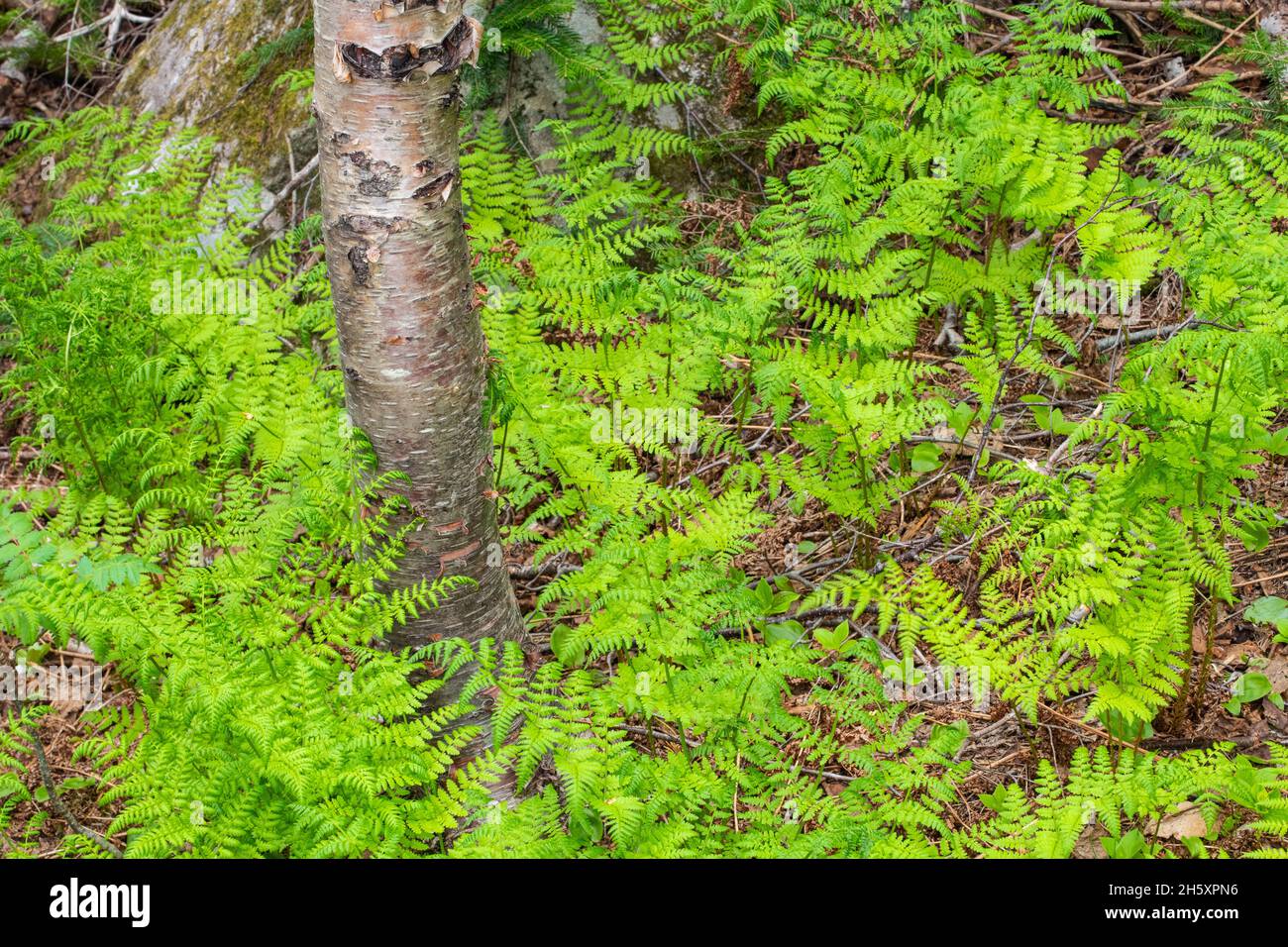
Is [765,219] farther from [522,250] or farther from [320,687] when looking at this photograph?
[320,687]

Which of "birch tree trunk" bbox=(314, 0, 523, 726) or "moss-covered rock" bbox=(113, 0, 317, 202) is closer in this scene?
"birch tree trunk" bbox=(314, 0, 523, 726)

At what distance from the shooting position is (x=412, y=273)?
9.83ft

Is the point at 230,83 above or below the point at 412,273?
above

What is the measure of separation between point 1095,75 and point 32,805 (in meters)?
5.94

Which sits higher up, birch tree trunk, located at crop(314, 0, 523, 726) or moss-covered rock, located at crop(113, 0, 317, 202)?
moss-covered rock, located at crop(113, 0, 317, 202)

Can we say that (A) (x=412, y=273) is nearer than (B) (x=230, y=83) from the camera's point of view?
Yes

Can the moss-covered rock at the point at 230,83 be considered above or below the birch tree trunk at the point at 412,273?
above

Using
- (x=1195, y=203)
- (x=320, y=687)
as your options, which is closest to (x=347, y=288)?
(x=320, y=687)

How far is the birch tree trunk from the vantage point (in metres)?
2.75

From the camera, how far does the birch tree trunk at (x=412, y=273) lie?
9.02 ft

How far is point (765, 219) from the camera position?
4.21 meters

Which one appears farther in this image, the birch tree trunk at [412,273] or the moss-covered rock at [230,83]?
the moss-covered rock at [230,83]
